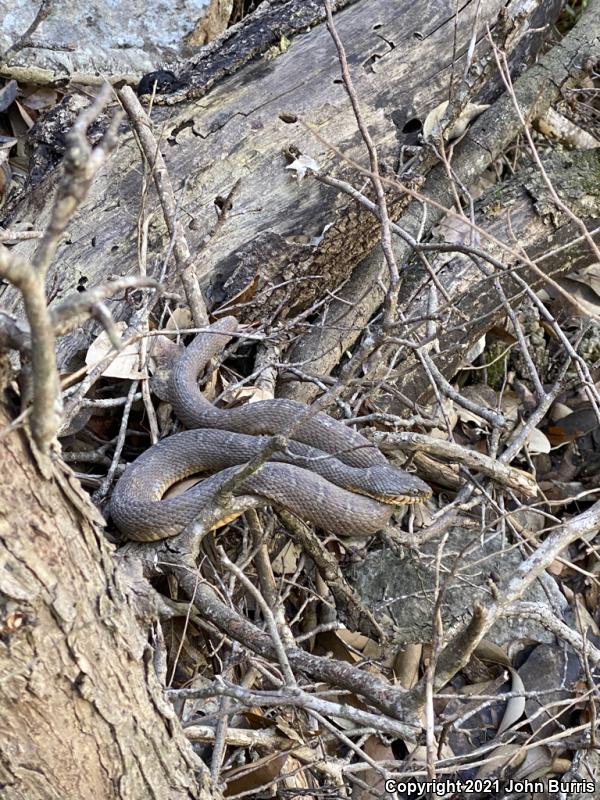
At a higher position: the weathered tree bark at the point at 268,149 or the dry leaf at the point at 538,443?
the weathered tree bark at the point at 268,149

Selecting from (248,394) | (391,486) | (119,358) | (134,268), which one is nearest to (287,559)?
(391,486)

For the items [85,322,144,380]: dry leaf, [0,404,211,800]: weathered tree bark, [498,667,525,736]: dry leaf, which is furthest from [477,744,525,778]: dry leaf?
[85,322,144,380]: dry leaf

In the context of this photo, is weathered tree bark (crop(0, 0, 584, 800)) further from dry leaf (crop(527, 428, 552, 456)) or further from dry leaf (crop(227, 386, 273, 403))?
dry leaf (crop(527, 428, 552, 456))

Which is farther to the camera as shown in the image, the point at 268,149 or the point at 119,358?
the point at 268,149

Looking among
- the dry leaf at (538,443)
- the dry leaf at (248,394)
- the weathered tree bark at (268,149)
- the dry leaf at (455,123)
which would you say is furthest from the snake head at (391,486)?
the dry leaf at (455,123)

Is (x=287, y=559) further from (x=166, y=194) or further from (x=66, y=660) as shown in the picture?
(x=66, y=660)

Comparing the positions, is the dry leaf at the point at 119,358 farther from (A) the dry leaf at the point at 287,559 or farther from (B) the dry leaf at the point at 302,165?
(B) the dry leaf at the point at 302,165

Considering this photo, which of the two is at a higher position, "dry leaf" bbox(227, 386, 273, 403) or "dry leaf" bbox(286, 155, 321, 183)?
"dry leaf" bbox(286, 155, 321, 183)
